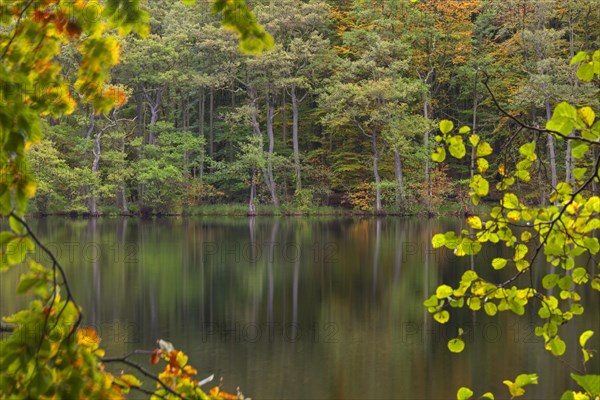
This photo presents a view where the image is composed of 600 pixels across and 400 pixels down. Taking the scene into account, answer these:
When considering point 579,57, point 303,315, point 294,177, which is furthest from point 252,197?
point 579,57

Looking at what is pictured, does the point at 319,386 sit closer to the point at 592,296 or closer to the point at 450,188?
the point at 592,296

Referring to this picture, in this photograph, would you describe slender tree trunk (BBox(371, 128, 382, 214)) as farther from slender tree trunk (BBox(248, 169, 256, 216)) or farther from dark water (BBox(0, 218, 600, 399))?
dark water (BBox(0, 218, 600, 399))

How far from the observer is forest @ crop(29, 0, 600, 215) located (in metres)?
28.1

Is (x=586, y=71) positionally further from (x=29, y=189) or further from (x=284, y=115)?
(x=284, y=115)

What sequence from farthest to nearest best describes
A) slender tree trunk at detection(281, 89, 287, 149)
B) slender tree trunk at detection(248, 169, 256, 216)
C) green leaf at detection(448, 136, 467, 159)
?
slender tree trunk at detection(281, 89, 287, 149) < slender tree trunk at detection(248, 169, 256, 216) < green leaf at detection(448, 136, 467, 159)

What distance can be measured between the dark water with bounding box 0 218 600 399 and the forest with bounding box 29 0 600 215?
846cm

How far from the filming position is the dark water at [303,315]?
25.5ft

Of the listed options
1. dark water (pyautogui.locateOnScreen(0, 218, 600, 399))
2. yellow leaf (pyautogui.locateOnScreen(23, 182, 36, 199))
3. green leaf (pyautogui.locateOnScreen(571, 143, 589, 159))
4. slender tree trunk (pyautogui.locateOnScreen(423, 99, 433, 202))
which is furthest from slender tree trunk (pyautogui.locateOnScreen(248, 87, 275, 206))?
yellow leaf (pyautogui.locateOnScreen(23, 182, 36, 199))

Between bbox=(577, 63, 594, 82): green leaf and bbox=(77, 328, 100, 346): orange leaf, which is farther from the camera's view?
bbox=(577, 63, 594, 82): green leaf

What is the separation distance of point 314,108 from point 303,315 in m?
22.0

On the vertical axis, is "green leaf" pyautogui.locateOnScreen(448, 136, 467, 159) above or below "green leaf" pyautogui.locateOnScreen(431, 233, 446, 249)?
above

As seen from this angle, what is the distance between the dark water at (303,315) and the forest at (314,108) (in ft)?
27.8

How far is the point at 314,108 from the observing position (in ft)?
106

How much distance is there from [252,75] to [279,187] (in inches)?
193
